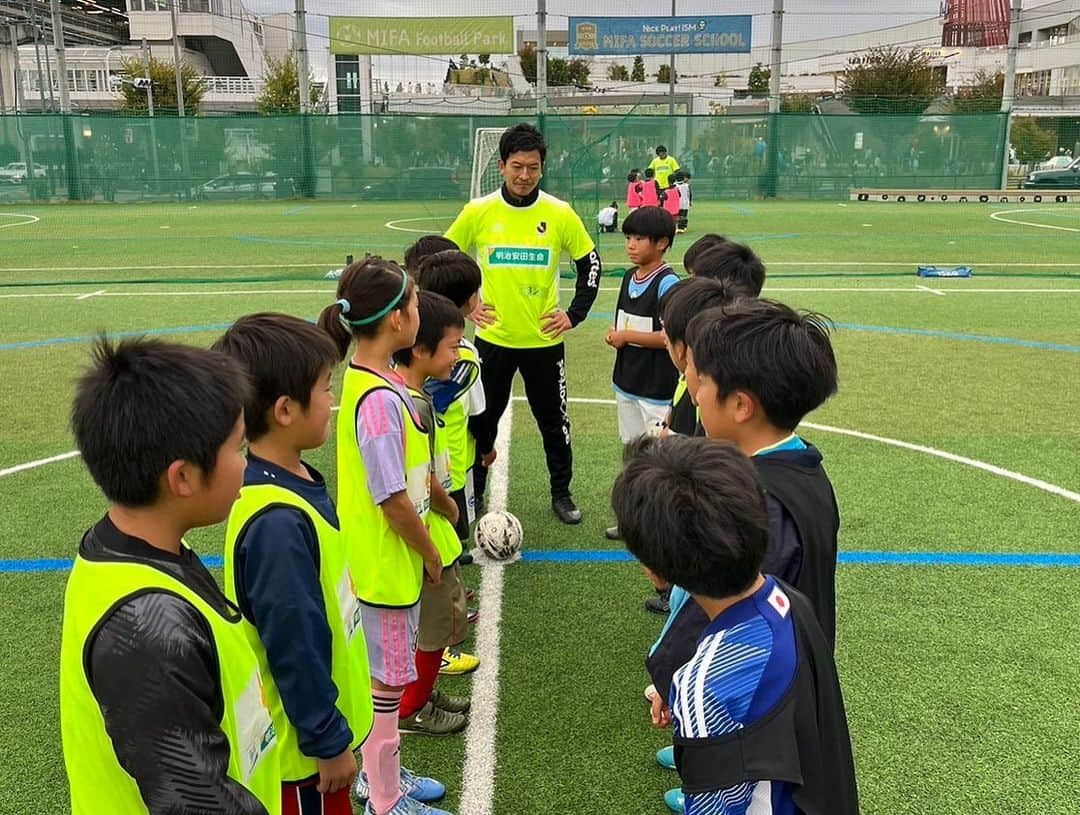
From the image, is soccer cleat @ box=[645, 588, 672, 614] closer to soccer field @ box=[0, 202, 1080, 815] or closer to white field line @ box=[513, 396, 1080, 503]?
soccer field @ box=[0, 202, 1080, 815]

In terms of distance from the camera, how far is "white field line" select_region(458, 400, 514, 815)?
11.1 ft

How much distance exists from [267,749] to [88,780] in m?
0.40

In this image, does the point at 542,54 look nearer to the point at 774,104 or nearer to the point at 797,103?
the point at 774,104

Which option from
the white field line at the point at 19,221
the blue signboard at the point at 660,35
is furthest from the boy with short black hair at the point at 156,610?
the blue signboard at the point at 660,35

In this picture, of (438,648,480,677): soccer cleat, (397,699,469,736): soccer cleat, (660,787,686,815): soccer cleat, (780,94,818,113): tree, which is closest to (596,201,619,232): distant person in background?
(438,648,480,677): soccer cleat

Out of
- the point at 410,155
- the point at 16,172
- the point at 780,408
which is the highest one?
the point at 410,155

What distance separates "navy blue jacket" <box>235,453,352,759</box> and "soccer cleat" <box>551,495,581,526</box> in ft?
12.4

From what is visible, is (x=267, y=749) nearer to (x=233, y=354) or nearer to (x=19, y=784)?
(x=233, y=354)

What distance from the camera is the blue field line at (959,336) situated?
10.3 m

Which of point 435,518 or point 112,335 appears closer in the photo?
point 435,518

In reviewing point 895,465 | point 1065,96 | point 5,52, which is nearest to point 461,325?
point 895,465

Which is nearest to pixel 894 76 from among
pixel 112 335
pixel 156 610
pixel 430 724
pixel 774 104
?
pixel 774 104

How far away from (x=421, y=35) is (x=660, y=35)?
10.1 meters

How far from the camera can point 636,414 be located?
18.1 feet
